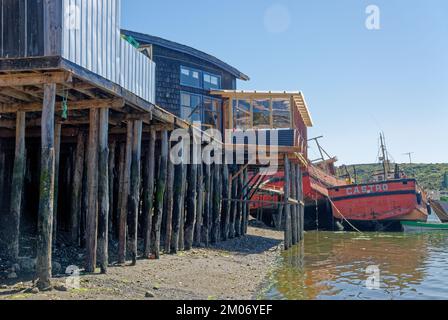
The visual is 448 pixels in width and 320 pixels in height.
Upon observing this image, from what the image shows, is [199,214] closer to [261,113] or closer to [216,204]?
[216,204]

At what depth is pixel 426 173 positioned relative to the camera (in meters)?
86.9

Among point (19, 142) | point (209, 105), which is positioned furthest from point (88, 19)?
point (209, 105)

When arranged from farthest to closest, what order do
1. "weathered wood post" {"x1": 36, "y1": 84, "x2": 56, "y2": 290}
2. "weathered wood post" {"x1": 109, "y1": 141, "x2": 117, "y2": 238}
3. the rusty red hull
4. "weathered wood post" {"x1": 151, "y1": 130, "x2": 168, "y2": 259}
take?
1. the rusty red hull
2. "weathered wood post" {"x1": 109, "y1": 141, "x2": 117, "y2": 238}
3. "weathered wood post" {"x1": 151, "y1": 130, "x2": 168, "y2": 259}
4. "weathered wood post" {"x1": 36, "y1": 84, "x2": 56, "y2": 290}

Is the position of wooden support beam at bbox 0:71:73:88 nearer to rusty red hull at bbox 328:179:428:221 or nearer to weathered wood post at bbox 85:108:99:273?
weathered wood post at bbox 85:108:99:273

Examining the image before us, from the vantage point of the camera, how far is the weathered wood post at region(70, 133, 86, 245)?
43.1 ft

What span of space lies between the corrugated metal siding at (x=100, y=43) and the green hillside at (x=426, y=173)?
198ft

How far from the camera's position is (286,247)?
18906 millimetres

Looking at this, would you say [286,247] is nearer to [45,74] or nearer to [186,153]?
[186,153]

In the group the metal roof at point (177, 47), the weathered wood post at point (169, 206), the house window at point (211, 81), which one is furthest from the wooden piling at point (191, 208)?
the house window at point (211, 81)

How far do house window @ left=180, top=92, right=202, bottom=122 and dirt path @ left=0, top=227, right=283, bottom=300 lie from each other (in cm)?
740

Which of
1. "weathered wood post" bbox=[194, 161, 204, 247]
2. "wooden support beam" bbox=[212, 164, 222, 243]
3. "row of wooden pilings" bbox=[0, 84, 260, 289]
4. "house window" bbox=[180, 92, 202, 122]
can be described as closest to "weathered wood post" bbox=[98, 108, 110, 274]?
"row of wooden pilings" bbox=[0, 84, 260, 289]

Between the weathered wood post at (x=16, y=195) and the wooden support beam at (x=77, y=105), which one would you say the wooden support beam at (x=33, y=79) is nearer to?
the wooden support beam at (x=77, y=105)

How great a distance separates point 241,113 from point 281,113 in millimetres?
1725

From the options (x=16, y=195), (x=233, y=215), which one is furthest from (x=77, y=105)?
(x=233, y=215)
